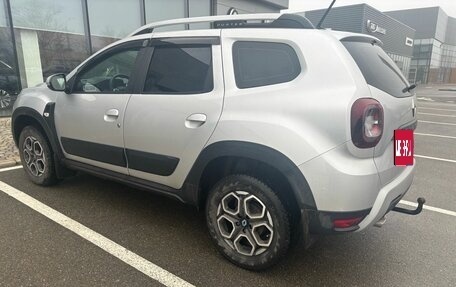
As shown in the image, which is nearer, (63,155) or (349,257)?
(349,257)

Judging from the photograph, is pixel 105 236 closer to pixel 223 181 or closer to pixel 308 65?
pixel 223 181

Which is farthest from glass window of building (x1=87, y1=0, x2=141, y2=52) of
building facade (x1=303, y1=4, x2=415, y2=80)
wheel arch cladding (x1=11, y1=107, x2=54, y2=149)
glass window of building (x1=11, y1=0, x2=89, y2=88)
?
building facade (x1=303, y1=4, x2=415, y2=80)

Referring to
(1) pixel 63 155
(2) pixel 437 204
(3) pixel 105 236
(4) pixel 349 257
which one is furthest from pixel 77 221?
(2) pixel 437 204

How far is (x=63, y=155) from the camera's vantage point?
3805mm

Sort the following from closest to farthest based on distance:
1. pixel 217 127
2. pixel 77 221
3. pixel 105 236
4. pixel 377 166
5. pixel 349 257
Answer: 1. pixel 377 166
2. pixel 217 127
3. pixel 349 257
4. pixel 105 236
5. pixel 77 221

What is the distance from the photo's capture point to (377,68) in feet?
8.21

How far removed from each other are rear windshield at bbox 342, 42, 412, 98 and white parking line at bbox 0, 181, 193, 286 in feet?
6.17

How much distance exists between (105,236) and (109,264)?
0.46 meters

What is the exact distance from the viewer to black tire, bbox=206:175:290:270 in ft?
7.79

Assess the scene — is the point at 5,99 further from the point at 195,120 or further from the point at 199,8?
the point at 195,120

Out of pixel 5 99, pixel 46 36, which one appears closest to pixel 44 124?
pixel 5 99

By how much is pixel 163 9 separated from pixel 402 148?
10.6 m

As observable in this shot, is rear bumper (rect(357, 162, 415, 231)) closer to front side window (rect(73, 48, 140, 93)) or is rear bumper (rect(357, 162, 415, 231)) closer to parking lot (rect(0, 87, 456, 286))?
parking lot (rect(0, 87, 456, 286))

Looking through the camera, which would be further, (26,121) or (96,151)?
(26,121)
